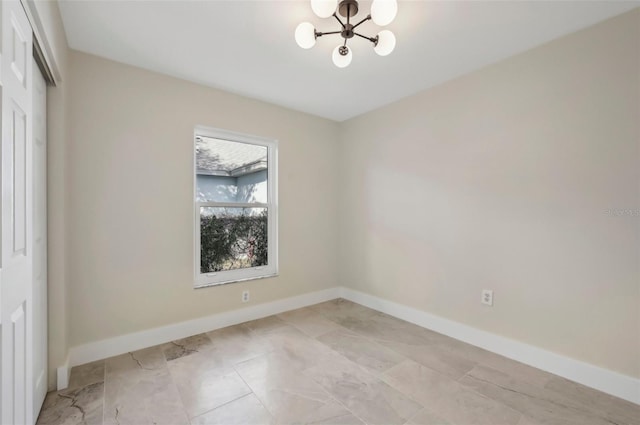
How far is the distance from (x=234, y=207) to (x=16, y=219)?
2.01 m

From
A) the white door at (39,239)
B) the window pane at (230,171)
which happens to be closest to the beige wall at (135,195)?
the window pane at (230,171)

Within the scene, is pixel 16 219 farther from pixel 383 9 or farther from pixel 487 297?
pixel 487 297

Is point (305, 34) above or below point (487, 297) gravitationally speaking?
above

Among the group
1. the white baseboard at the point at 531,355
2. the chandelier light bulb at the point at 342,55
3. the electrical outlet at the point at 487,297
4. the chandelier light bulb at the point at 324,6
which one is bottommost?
the white baseboard at the point at 531,355

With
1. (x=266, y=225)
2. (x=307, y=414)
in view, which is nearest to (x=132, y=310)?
(x=266, y=225)

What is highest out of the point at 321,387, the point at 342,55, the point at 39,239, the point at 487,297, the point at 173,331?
the point at 342,55

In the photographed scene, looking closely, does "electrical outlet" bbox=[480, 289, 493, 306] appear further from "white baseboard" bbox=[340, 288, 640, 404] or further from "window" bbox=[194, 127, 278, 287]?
"window" bbox=[194, 127, 278, 287]

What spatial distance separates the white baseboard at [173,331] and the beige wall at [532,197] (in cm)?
125

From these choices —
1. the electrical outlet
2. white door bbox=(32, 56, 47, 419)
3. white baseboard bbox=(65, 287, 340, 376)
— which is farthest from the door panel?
the electrical outlet

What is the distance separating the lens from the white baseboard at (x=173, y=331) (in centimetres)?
226

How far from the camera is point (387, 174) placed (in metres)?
3.38

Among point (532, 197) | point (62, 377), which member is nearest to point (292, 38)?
point (532, 197)

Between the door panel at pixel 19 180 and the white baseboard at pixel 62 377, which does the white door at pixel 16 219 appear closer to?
the door panel at pixel 19 180

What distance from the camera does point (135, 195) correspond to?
2.48 meters
